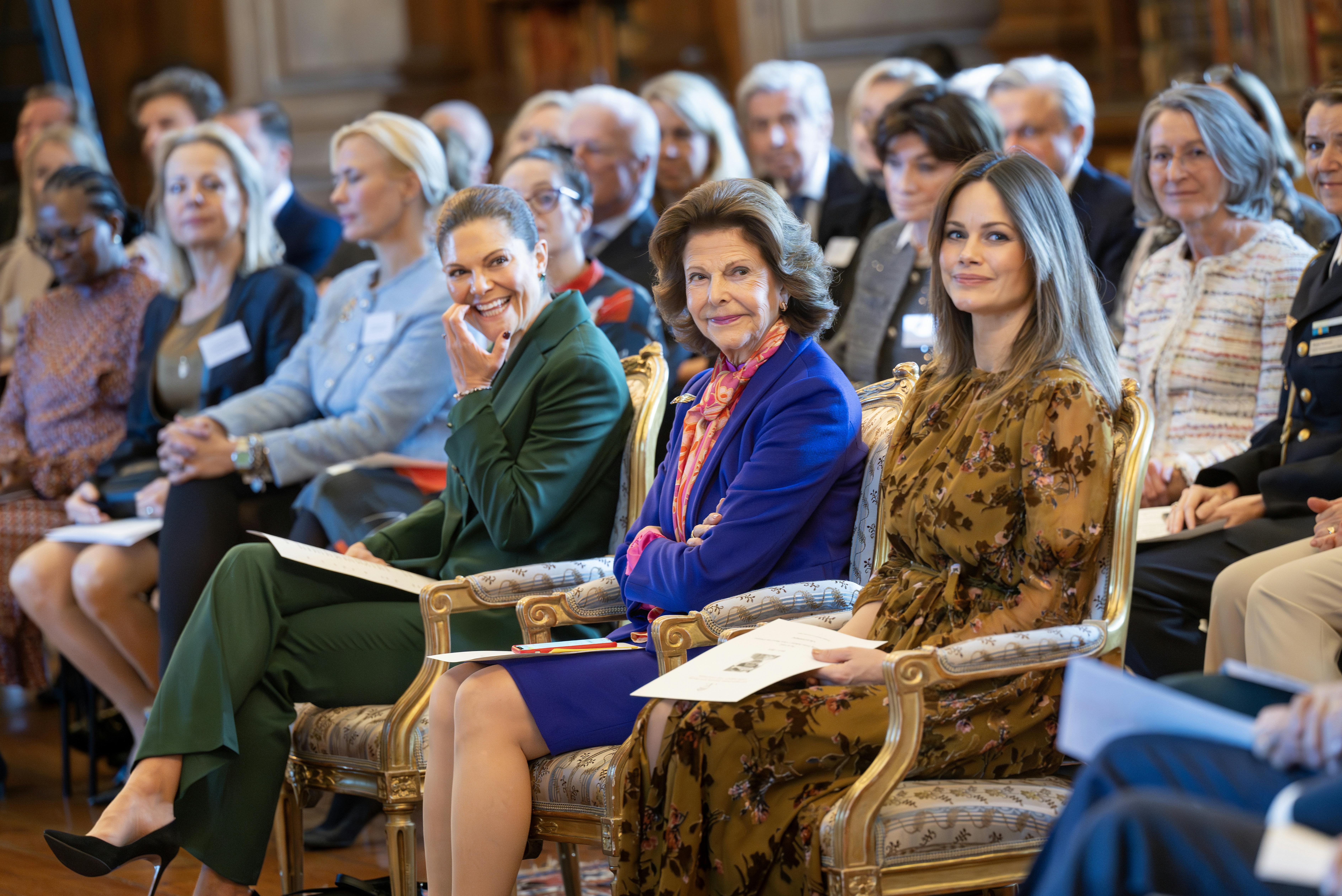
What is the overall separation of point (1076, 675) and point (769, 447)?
96 centimetres

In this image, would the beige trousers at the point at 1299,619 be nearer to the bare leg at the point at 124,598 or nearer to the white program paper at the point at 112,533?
the white program paper at the point at 112,533

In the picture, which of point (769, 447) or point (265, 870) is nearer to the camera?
point (769, 447)

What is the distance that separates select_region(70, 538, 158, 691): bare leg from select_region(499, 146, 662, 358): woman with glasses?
1.43m

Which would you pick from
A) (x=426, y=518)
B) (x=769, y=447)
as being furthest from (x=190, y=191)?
(x=769, y=447)

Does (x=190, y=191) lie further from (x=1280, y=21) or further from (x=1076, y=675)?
(x=1280, y=21)

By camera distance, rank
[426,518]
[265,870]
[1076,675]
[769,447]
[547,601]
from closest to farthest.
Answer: [1076,675] → [769,447] → [547,601] → [426,518] → [265,870]

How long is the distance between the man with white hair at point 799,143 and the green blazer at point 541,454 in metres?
1.78

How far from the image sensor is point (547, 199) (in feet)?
12.1

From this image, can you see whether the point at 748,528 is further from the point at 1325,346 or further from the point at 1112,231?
the point at 1112,231

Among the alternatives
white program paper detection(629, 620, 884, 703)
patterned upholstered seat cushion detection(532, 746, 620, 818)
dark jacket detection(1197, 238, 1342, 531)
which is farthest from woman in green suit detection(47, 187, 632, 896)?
dark jacket detection(1197, 238, 1342, 531)

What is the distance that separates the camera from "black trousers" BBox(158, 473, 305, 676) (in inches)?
142

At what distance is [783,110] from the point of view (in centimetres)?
476

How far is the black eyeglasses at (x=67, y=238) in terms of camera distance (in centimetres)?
452

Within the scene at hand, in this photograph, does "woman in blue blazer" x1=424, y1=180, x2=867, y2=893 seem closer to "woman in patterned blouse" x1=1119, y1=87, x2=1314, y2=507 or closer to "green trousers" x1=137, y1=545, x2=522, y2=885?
"green trousers" x1=137, y1=545, x2=522, y2=885
